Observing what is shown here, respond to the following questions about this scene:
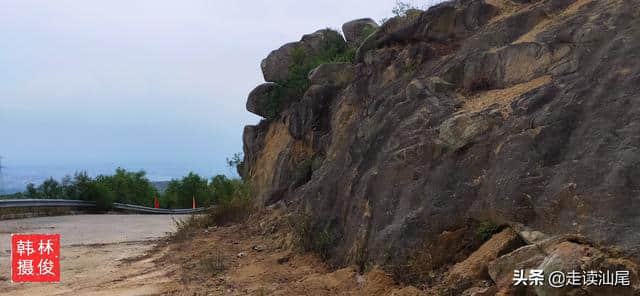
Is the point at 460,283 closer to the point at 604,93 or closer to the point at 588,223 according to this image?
the point at 588,223

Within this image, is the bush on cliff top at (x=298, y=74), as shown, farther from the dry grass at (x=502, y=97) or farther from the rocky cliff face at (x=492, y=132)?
the dry grass at (x=502, y=97)

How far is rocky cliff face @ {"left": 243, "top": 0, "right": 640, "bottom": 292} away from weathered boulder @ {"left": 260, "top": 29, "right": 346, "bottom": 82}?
5.91 metres

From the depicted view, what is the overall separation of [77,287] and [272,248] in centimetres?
284

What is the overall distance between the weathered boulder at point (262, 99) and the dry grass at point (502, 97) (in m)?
10.1

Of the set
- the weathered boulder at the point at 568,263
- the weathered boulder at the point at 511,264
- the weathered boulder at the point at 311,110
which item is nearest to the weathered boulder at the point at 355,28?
the weathered boulder at the point at 311,110

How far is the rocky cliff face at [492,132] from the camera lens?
185 inches

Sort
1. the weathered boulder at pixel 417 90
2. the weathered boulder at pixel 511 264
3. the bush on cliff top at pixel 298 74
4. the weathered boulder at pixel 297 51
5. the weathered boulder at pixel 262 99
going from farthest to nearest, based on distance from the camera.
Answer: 1. the weathered boulder at pixel 262 99
2. the weathered boulder at pixel 297 51
3. the bush on cliff top at pixel 298 74
4. the weathered boulder at pixel 417 90
5. the weathered boulder at pixel 511 264

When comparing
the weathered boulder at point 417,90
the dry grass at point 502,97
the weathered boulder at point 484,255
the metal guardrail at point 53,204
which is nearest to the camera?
the weathered boulder at point 484,255

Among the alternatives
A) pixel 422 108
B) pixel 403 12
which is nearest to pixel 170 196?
pixel 403 12


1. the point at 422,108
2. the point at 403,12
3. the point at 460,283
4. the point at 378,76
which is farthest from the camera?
the point at 403,12

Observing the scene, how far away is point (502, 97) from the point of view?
648 cm

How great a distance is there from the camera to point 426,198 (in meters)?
5.95

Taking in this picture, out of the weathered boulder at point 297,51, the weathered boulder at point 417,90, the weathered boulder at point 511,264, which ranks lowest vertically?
the weathered boulder at point 511,264

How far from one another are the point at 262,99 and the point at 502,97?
1107 cm
